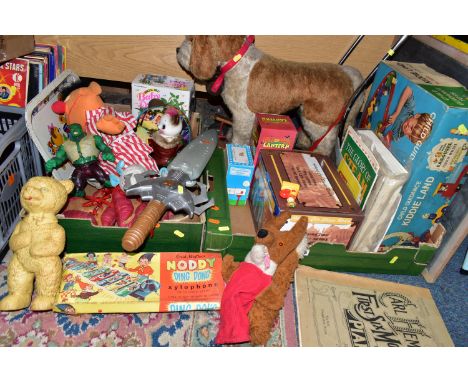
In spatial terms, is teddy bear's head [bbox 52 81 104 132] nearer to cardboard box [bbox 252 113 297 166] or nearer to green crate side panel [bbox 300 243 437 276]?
cardboard box [bbox 252 113 297 166]

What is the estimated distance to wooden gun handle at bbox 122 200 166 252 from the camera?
2.56ft

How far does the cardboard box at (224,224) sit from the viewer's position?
0.93 metres

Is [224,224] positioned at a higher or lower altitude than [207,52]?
lower

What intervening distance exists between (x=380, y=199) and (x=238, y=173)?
38 centimetres

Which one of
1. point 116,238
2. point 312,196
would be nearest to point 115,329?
point 116,238

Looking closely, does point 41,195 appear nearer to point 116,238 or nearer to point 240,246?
point 116,238

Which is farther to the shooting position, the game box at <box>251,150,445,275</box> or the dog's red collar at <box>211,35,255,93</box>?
the dog's red collar at <box>211,35,255,93</box>

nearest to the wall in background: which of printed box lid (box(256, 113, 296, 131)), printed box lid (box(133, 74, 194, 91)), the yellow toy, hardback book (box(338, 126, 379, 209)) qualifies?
printed box lid (box(133, 74, 194, 91))

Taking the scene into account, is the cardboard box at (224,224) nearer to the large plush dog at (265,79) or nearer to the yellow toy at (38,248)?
the large plush dog at (265,79)

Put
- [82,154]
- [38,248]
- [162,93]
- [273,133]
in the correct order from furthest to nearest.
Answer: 1. [162,93]
2. [273,133]
3. [82,154]
4. [38,248]

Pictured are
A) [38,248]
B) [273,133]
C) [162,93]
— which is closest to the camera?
[38,248]

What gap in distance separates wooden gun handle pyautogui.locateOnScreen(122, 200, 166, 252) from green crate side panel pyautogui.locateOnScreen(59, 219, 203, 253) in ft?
0.24

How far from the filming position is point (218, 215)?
3.19ft

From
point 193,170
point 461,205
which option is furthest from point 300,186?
point 461,205
